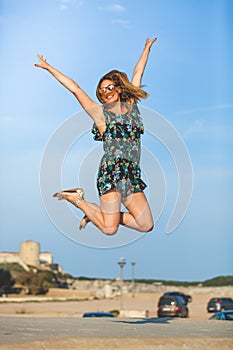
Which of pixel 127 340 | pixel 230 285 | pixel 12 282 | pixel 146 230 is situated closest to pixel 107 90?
pixel 146 230

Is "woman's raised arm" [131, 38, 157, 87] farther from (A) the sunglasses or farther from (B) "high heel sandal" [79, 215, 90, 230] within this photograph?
(B) "high heel sandal" [79, 215, 90, 230]

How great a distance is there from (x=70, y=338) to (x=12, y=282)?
5522 cm

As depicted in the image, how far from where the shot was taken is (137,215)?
7.02m

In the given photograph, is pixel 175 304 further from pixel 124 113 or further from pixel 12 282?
pixel 12 282

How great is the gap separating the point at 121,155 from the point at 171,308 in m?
23.8

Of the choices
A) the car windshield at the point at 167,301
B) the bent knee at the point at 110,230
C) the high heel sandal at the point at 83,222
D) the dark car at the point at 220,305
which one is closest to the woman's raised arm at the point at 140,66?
the high heel sandal at the point at 83,222

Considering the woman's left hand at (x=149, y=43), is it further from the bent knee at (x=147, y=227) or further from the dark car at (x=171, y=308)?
the dark car at (x=171, y=308)

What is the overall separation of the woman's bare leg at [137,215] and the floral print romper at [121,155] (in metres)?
0.08

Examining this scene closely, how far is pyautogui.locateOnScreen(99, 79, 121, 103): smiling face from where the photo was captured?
7453 mm

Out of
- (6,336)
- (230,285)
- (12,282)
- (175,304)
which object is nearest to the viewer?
(6,336)

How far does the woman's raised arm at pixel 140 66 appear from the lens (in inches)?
313

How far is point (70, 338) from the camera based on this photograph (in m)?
6.59

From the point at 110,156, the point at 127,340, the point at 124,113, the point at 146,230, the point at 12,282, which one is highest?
the point at 12,282

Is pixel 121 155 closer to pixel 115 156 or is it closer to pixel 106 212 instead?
pixel 115 156
